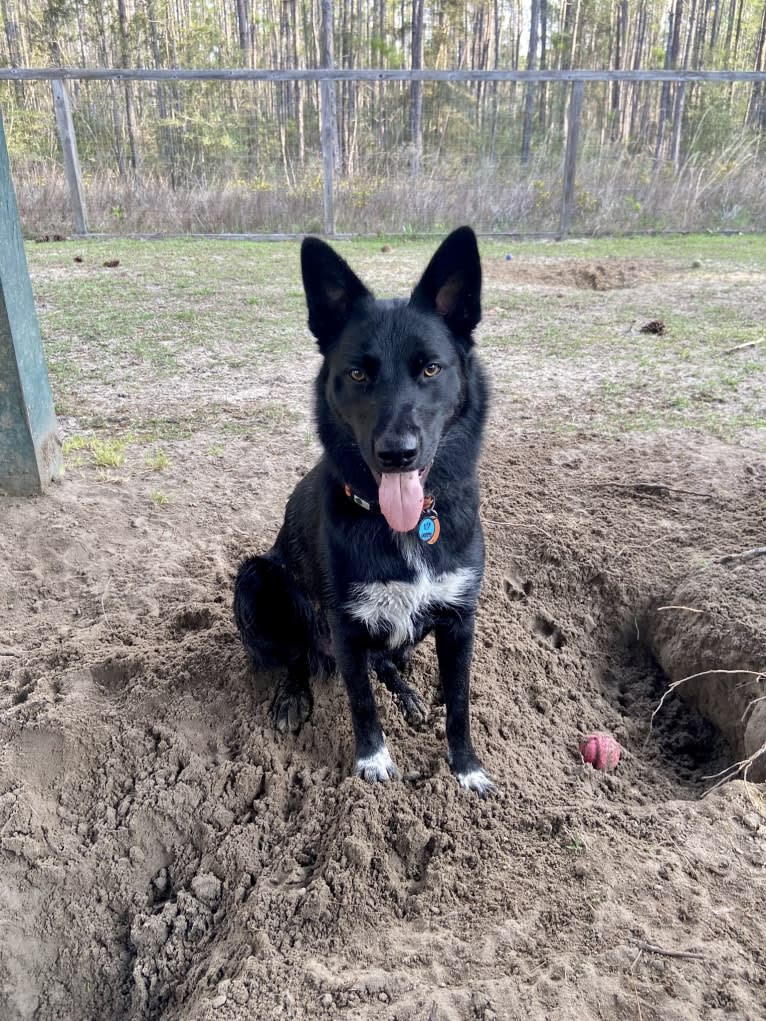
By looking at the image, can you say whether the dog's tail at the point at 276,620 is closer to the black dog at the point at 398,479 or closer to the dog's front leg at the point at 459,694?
the black dog at the point at 398,479

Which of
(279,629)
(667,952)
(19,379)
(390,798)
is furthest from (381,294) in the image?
(667,952)

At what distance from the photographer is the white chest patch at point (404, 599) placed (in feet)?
7.59

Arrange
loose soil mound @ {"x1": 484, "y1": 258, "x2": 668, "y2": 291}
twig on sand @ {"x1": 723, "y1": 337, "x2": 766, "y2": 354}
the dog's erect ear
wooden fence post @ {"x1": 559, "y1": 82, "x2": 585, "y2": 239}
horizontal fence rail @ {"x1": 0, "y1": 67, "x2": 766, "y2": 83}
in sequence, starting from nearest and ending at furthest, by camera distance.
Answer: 1. the dog's erect ear
2. twig on sand @ {"x1": 723, "y1": 337, "x2": 766, "y2": 354}
3. loose soil mound @ {"x1": 484, "y1": 258, "x2": 668, "y2": 291}
4. horizontal fence rail @ {"x1": 0, "y1": 67, "x2": 766, "y2": 83}
5. wooden fence post @ {"x1": 559, "y1": 82, "x2": 585, "y2": 239}

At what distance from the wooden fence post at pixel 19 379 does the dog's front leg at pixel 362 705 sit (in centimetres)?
240

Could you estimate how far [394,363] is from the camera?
2.25 m

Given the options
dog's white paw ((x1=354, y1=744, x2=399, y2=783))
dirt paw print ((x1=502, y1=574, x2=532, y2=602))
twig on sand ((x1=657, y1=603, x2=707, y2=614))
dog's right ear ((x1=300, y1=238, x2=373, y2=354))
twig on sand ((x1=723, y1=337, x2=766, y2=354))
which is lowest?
dog's white paw ((x1=354, y1=744, x2=399, y2=783))

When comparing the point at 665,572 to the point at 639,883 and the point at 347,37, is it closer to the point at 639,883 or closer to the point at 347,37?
the point at 639,883

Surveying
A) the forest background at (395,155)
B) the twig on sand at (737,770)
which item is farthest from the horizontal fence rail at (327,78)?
the twig on sand at (737,770)

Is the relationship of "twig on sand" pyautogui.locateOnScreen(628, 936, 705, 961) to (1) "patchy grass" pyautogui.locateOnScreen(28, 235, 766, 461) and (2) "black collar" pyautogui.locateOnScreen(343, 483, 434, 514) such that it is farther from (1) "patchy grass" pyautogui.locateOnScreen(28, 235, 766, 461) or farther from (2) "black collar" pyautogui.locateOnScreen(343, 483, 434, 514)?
(1) "patchy grass" pyautogui.locateOnScreen(28, 235, 766, 461)

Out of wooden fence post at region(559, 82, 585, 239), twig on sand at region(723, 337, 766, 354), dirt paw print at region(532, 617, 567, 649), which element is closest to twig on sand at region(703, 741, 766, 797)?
dirt paw print at region(532, 617, 567, 649)

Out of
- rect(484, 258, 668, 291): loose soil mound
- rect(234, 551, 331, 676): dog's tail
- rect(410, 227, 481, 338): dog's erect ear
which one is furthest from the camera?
rect(484, 258, 668, 291): loose soil mound

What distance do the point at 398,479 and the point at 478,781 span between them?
43.6 inches

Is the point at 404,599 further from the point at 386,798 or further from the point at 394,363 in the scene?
the point at 394,363

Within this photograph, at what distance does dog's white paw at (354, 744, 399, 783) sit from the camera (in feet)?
8.02
